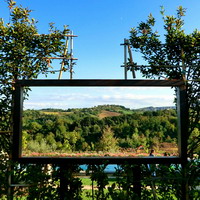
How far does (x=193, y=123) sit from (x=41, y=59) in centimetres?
294

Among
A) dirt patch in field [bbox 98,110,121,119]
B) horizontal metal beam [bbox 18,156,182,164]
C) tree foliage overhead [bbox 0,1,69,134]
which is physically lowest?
horizontal metal beam [bbox 18,156,182,164]

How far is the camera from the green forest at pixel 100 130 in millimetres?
3598

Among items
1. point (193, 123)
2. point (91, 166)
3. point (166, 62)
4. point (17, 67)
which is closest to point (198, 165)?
point (193, 123)

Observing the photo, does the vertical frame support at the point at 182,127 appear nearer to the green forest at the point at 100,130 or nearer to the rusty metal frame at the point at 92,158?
the rusty metal frame at the point at 92,158

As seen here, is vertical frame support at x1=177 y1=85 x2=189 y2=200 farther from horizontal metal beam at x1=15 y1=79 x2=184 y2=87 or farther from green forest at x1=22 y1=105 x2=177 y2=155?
green forest at x1=22 y1=105 x2=177 y2=155

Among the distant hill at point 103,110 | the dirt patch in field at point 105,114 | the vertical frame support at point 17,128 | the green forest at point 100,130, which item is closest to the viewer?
the vertical frame support at point 17,128

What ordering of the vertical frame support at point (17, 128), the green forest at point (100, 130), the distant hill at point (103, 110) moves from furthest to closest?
the distant hill at point (103, 110)
the green forest at point (100, 130)
the vertical frame support at point (17, 128)

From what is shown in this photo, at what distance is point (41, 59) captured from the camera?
4.45 metres

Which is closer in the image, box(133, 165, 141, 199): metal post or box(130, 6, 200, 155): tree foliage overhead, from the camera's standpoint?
box(133, 165, 141, 199): metal post

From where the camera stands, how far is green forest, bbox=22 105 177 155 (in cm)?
360

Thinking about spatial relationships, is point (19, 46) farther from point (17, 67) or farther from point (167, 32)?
point (167, 32)

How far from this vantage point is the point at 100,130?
4.03 m

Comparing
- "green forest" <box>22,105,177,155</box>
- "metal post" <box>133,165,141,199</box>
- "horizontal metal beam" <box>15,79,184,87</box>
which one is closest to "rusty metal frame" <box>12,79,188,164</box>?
"horizontal metal beam" <box>15,79,184,87</box>

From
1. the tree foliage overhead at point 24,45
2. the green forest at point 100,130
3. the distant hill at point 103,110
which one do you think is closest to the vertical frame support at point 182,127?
the green forest at point 100,130
